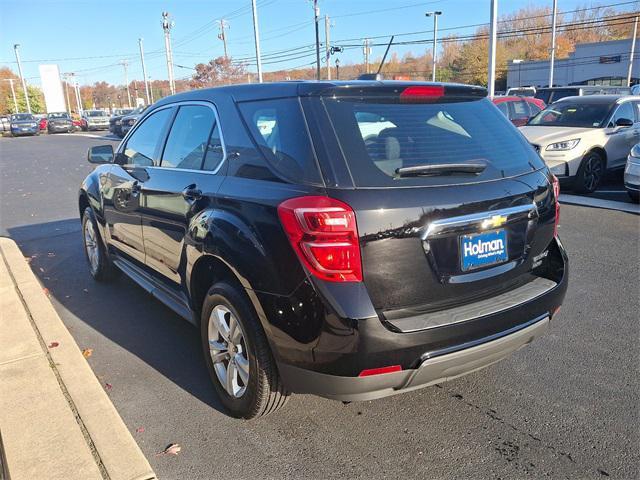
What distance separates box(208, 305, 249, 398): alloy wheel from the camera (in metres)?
2.79

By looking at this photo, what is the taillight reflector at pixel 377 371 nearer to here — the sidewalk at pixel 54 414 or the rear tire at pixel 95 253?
the sidewalk at pixel 54 414

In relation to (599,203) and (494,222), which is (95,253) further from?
(599,203)

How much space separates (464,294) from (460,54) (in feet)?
269

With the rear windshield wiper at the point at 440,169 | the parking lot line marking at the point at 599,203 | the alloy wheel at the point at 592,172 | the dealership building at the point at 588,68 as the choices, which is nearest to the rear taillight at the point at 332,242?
the rear windshield wiper at the point at 440,169

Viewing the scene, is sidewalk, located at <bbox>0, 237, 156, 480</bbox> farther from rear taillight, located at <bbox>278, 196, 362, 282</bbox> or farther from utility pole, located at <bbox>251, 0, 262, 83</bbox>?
utility pole, located at <bbox>251, 0, 262, 83</bbox>

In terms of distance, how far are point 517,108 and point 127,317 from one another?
1322cm

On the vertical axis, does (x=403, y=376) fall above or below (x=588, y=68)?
below

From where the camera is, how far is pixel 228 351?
2.91 meters

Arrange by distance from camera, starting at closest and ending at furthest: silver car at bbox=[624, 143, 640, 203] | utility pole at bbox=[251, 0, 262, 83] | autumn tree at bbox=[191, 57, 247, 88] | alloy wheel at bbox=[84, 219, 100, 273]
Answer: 1. alloy wheel at bbox=[84, 219, 100, 273]
2. silver car at bbox=[624, 143, 640, 203]
3. utility pole at bbox=[251, 0, 262, 83]
4. autumn tree at bbox=[191, 57, 247, 88]

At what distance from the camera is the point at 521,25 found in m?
71.6

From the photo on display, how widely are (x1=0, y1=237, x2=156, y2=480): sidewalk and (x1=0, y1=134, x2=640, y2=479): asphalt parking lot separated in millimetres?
137

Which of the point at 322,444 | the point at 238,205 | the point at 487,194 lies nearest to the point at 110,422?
the point at 322,444

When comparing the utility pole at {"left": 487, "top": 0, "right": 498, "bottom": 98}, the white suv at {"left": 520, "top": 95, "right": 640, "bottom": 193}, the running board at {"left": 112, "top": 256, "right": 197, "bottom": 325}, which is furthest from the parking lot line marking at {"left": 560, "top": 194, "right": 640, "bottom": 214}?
the utility pole at {"left": 487, "top": 0, "right": 498, "bottom": 98}

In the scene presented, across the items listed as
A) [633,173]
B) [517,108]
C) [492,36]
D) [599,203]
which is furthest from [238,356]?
[492,36]
